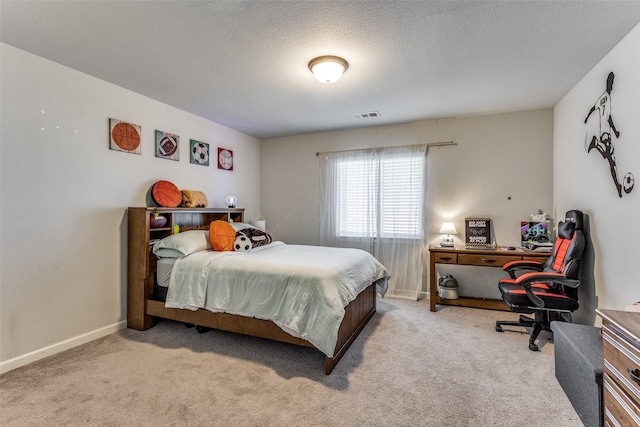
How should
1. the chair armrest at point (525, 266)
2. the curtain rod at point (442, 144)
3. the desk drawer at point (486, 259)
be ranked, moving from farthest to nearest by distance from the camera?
the curtain rod at point (442, 144) → the desk drawer at point (486, 259) → the chair armrest at point (525, 266)

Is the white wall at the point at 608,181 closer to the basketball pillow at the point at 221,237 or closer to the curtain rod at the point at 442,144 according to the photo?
the curtain rod at the point at 442,144

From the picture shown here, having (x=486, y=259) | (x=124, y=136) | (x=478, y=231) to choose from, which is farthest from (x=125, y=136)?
(x=478, y=231)

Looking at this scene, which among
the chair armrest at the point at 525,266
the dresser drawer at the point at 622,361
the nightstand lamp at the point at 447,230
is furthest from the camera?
the nightstand lamp at the point at 447,230

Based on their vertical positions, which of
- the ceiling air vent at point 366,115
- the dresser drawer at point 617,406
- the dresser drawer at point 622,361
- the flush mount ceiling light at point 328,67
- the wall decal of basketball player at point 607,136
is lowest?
the dresser drawer at point 617,406

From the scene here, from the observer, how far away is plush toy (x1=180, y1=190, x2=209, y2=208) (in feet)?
11.9

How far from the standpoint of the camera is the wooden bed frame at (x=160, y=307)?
102 inches

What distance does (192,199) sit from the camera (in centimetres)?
365

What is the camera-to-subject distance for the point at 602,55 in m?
2.43

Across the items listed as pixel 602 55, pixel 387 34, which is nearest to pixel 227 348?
pixel 387 34

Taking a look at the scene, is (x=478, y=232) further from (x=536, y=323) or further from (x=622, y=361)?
(x=622, y=361)

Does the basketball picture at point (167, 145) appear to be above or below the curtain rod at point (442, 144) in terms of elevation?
below

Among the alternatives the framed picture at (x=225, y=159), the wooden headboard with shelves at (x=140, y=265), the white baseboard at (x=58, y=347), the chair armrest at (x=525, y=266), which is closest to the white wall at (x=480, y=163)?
the chair armrest at (x=525, y=266)

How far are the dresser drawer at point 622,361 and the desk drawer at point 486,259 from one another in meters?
2.02

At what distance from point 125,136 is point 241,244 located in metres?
1.70
